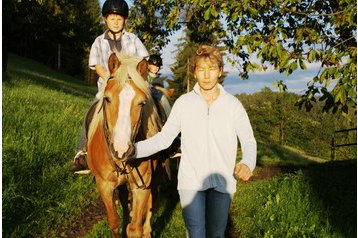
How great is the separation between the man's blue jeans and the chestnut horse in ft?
2.27

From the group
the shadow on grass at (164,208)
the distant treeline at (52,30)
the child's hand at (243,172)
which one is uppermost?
the distant treeline at (52,30)

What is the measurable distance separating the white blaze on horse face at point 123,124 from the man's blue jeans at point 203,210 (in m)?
0.68

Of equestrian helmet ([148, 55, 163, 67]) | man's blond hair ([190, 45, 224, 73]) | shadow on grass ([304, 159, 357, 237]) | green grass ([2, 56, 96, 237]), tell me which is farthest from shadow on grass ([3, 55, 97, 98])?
man's blond hair ([190, 45, 224, 73])

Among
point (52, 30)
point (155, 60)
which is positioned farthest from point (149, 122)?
point (52, 30)

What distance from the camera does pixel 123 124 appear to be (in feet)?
11.4

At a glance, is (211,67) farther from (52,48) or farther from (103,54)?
(52,48)

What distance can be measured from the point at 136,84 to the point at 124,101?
11.3 inches

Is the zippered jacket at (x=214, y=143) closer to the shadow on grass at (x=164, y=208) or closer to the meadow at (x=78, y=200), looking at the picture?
the meadow at (x=78, y=200)

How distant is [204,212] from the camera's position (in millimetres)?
3529

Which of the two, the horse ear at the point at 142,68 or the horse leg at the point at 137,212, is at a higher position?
the horse ear at the point at 142,68

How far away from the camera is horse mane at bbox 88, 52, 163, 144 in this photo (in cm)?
383

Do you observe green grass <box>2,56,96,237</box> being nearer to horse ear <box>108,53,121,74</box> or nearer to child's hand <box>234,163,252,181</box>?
horse ear <box>108,53,121,74</box>

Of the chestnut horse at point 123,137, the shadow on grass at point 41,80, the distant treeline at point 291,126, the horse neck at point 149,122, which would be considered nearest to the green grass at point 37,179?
the chestnut horse at point 123,137

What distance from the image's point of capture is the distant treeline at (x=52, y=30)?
2205 centimetres
